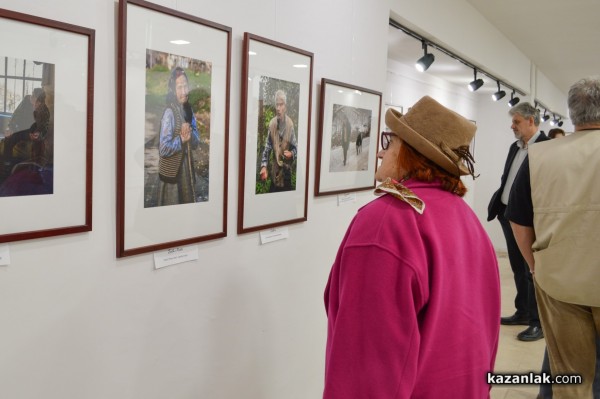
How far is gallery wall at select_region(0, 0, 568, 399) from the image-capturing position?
1328 millimetres

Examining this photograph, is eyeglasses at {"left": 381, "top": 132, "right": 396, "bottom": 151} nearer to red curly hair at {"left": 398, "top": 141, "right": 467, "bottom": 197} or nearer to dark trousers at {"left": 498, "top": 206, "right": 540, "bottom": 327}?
red curly hair at {"left": 398, "top": 141, "right": 467, "bottom": 197}

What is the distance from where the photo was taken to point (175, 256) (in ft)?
5.65

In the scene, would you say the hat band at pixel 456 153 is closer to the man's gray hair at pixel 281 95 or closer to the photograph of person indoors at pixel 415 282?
the photograph of person indoors at pixel 415 282

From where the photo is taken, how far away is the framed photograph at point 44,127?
1.19m

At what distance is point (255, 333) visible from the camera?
2176mm

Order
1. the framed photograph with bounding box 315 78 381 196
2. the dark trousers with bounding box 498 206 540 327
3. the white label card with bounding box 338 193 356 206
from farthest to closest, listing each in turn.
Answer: the dark trousers with bounding box 498 206 540 327
the white label card with bounding box 338 193 356 206
the framed photograph with bounding box 315 78 381 196

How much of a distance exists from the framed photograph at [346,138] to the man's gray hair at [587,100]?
106 centimetres

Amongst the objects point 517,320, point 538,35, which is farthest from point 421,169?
point 538,35

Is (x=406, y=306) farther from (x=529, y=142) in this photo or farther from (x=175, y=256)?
(x=529, y=142)

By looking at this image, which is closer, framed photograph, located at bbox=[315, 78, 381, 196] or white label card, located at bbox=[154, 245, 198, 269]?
white label card, located at bbox=[154, 245, 198, 269]

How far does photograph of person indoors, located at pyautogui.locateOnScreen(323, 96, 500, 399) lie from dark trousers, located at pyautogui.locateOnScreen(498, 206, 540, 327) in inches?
123

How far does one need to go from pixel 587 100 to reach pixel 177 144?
180 cm

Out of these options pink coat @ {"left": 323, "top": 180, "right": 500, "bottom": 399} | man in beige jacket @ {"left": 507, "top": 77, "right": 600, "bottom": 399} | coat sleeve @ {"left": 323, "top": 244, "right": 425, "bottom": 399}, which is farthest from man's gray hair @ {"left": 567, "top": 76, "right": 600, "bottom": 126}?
coat sleeve @ {"left": 323, "top": 244, "right": 425, "bottom": 399}

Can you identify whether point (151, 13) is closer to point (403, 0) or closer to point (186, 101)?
point (186, 101)
